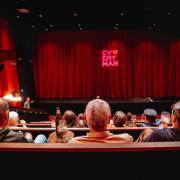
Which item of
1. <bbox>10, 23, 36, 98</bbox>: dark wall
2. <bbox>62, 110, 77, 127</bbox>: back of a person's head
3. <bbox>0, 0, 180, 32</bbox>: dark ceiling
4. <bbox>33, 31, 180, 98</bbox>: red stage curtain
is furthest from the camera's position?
<bbox>33, 31, 180, 98</bbox>: red stage curtain

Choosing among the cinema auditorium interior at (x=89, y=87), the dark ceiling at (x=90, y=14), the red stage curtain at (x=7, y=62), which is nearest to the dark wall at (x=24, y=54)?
the cinema auditorium interior at (x=89, y=87)

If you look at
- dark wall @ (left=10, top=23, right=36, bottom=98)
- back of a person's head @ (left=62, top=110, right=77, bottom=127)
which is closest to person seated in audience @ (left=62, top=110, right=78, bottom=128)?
back of a person's head @ (left=62, top=110, right=77, bottom=127)

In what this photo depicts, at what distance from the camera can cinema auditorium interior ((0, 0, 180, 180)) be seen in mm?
2186

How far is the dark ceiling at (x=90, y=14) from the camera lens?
8906 mm

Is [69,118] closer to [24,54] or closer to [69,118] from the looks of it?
[69,118]

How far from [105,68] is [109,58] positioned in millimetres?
516

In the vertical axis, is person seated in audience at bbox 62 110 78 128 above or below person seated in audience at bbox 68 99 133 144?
below

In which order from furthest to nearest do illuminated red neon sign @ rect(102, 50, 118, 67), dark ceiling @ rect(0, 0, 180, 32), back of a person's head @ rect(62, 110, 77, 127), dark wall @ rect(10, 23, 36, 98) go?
illuminated red neon sign @ rect(102, 50, 118, 67) → dark wall @ rect(10, 23, 36, 98) → dark ceiling @ rect(0, 0, 180, 32) → back of a person's head @ rect(62, 110, 77, 127)

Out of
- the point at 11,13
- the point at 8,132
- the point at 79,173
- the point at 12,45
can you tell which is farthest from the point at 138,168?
the point at 12,45

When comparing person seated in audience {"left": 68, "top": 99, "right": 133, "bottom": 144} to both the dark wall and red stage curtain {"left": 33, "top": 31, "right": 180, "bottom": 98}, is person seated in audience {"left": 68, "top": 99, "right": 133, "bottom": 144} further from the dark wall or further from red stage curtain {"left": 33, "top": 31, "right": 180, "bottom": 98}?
red stage curtain {"left": 33, "top": 31, "right": 180, "bottom": 98}

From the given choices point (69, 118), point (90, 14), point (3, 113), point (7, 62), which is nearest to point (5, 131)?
point (3, 113)

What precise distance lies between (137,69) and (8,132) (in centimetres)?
1358

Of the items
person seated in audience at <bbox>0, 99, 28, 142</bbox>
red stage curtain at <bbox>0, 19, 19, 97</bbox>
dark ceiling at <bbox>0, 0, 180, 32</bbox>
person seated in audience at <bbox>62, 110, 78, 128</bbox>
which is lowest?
person seated in audience at <bbox>62, 110, 78, 128</bbox>

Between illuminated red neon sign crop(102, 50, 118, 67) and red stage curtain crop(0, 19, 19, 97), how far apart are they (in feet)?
16.1
